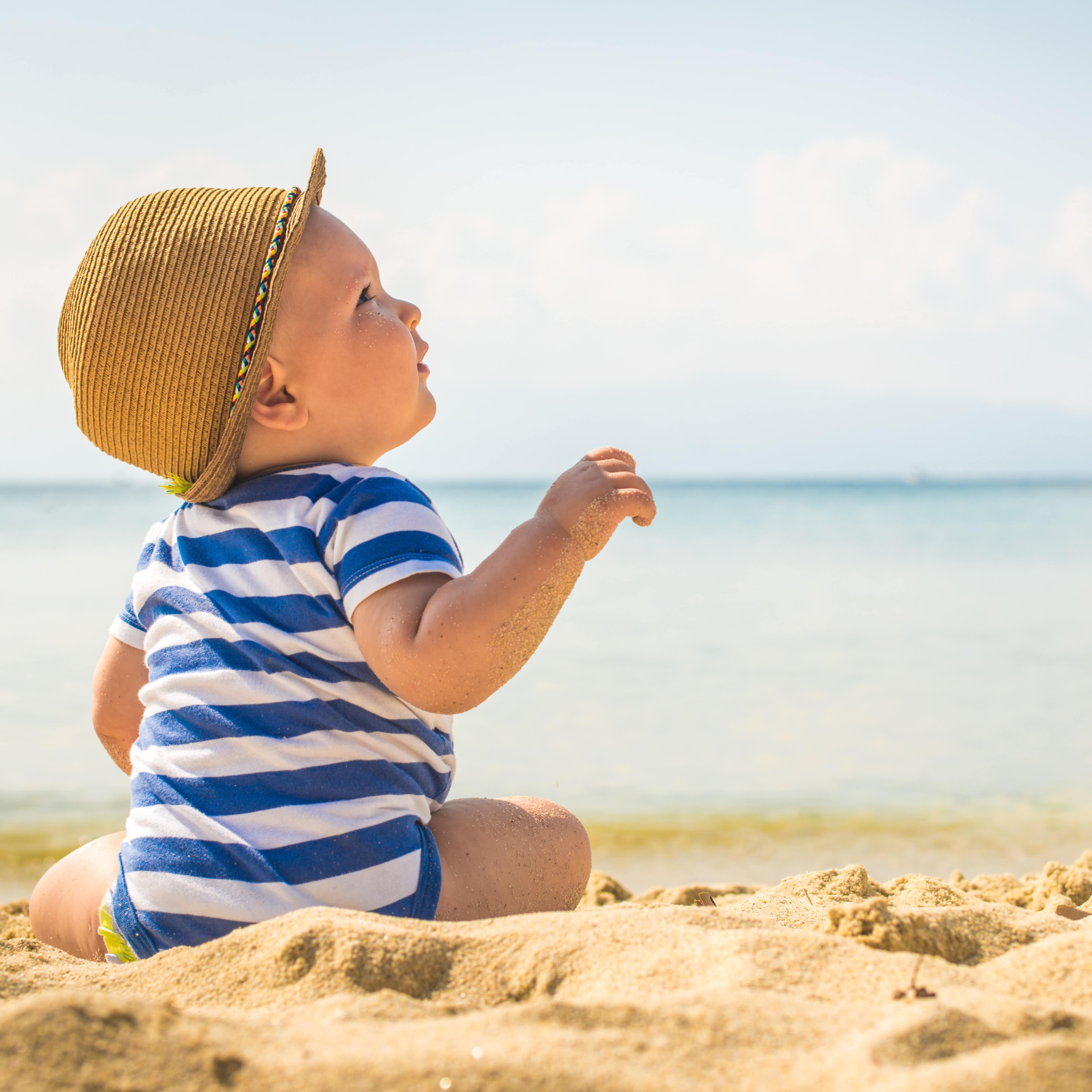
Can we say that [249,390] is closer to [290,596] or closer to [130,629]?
[290,596]

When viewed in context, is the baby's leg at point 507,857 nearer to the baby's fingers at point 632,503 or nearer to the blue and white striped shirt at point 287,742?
the blue and white striped shirt at point 287,742

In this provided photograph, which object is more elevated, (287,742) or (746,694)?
(287,742)

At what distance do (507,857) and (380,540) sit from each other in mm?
500

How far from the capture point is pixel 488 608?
1276 mm

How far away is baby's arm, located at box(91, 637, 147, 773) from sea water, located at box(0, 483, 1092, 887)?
2206 mm

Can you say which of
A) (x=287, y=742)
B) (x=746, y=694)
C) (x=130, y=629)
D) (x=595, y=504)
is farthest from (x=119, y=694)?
(x=746, y=694)

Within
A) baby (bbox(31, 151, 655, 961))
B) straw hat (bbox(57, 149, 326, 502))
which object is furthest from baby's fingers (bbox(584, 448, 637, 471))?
straw hat (bbox(57, 149, 326, 502))

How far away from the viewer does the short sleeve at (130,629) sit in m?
1.68

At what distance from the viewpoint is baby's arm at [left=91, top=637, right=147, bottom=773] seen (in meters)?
1.73

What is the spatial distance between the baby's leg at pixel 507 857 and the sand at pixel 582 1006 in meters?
0.20

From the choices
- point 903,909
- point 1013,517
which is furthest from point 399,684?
point 1013,517

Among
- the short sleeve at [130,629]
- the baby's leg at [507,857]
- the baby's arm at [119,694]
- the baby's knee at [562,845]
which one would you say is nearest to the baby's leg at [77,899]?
the baby's arm at [119,694]

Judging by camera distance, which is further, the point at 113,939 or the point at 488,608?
the point at 113,939

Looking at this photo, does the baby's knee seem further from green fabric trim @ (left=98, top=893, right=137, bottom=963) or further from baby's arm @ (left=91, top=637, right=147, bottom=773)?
baby's arm @ (left=91, top=637, right=147, bottom=773)
